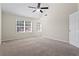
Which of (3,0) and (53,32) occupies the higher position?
(3,0)

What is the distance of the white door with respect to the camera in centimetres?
365

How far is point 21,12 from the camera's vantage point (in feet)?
10.7

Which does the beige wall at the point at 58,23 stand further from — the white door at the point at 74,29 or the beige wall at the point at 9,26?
the beige wall at the point at 9,26

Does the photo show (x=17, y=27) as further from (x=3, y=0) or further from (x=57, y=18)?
(x=57, y=18)

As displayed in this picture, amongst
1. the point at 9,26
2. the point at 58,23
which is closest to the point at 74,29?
the point at 58,23

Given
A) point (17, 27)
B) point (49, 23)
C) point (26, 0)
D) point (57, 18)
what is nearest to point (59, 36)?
point (57, 18)

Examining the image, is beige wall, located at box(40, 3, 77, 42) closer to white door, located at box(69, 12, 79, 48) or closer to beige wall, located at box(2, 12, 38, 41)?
white door, located at box(69, 12, 79, 48)

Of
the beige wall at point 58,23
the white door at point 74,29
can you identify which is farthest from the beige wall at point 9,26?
the white door at point 74,29

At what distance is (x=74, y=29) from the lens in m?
3.84

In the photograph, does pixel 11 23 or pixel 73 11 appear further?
pixel 73 11

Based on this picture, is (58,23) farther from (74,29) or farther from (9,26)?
(9,26)

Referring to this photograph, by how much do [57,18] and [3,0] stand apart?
10.1ft

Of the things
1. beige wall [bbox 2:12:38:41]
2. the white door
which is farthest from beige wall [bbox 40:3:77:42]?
beige wall [bbox 2:12:38:41]

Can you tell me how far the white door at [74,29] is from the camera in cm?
365
